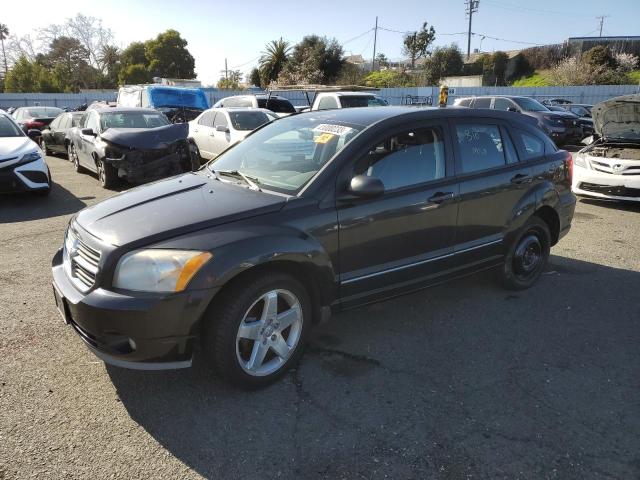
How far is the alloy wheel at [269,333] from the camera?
2906 mm

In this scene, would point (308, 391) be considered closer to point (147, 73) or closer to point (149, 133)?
point (149, 133)

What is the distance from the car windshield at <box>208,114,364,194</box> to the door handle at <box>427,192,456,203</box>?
2.47 feet

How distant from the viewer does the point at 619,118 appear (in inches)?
349

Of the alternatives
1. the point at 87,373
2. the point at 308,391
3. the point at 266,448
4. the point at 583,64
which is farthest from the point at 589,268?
the point at 583,64

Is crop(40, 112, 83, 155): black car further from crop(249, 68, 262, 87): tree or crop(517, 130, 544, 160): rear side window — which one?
crop(249, 68, 262, 87): tree

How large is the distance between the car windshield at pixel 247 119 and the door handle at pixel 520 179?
7672 millimetres

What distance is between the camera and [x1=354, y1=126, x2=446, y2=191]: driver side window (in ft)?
11.3

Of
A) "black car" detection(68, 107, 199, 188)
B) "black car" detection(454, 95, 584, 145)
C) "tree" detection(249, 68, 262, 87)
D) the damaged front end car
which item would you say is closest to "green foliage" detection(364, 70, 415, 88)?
"tree" detection(249, 68, 262, 87)

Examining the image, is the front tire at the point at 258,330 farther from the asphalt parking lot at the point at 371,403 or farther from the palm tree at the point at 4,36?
the palm tree at the point at 4,36

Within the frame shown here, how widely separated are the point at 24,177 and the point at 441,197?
7026 mm

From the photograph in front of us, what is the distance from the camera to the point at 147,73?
58750 millimetres

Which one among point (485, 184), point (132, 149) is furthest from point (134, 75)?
point (485, 184)

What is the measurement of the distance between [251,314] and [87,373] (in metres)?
1.19

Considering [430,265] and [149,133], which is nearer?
[430,265]
